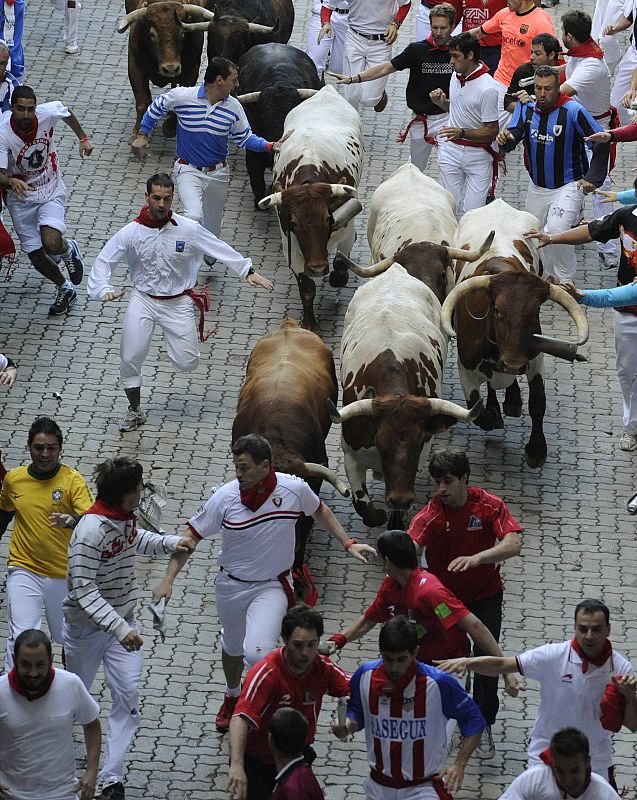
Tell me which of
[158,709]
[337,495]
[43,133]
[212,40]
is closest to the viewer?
[158,709]

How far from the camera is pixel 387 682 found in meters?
7.41

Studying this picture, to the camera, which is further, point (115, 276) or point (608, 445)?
point (115, 276)

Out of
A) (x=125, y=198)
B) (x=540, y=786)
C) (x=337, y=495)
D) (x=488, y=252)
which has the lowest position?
(x=125, y=198)

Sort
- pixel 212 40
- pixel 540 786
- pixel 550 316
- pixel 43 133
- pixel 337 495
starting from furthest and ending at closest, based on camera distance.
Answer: pixel 212 40 < pixel 550 316 < pixel 43 133 < pixel 337 495 < pixel 540 786

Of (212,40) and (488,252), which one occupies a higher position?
(488,252)

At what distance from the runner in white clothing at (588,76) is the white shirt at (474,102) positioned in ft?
2.41

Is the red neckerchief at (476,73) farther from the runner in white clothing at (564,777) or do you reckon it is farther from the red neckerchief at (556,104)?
the runner in white clothing at (564,777)

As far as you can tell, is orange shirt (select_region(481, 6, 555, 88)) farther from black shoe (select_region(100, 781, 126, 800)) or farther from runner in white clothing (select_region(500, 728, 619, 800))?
runner in white clothing (select_region(500, 728, 619, 800))

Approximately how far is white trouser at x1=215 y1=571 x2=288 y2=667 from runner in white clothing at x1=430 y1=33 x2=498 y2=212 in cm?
703

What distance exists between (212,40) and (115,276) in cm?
403

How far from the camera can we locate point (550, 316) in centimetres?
1454

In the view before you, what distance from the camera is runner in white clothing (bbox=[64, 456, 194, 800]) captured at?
8.38 m

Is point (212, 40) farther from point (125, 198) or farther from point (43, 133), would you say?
point (43, 133)

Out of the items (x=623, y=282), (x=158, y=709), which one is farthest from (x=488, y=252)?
(x=158, y=709)
